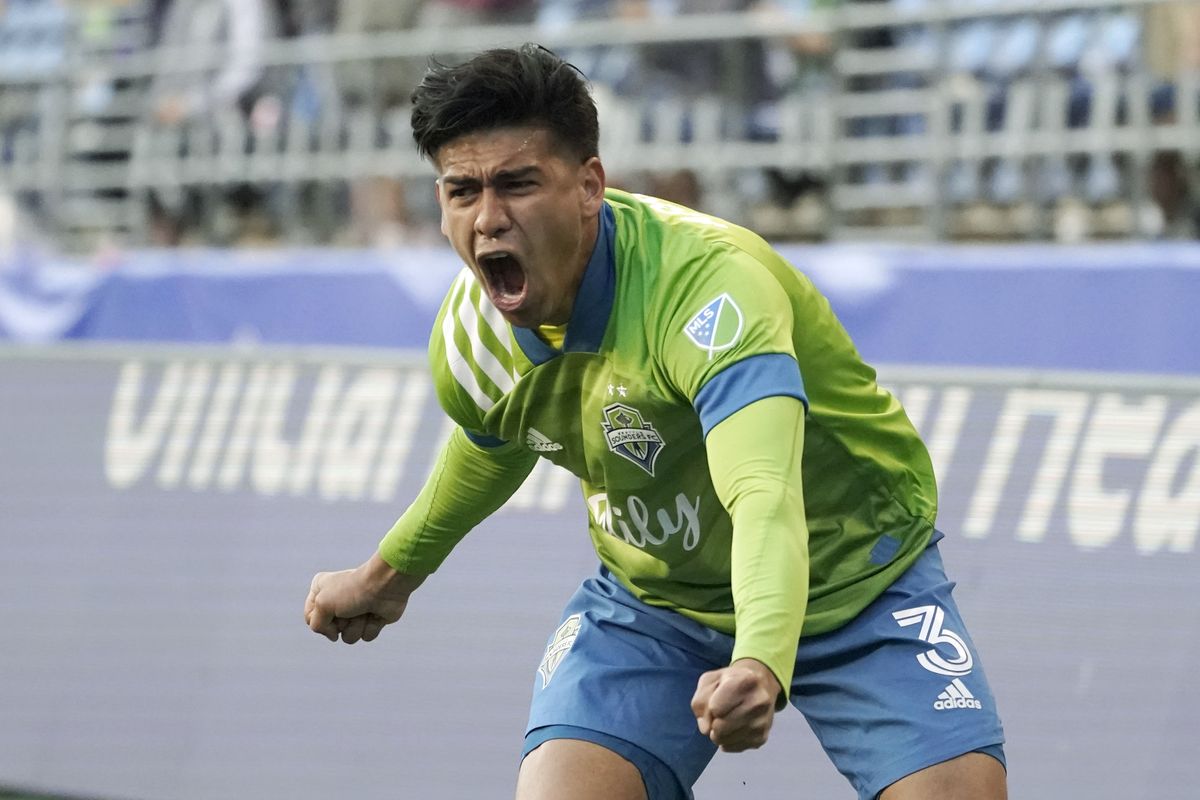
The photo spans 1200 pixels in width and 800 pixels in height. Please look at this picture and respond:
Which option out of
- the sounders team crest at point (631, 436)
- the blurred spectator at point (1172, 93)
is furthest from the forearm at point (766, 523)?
the blurred spectator at point (1172, 93)

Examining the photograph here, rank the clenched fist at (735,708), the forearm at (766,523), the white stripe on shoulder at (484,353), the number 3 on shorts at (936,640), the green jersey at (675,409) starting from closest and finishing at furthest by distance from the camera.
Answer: the clenched fist at (735,708), the forearm at (766,523), the green jersey at (675,409), the number 3 on shorts at (936,640), the white stripe on shoulder at (484,353)

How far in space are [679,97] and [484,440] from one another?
242 inches

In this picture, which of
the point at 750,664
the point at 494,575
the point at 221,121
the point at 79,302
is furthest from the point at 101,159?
the point at 750,664

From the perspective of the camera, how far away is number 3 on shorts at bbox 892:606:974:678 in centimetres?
380

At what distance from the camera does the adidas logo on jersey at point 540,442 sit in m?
3.95

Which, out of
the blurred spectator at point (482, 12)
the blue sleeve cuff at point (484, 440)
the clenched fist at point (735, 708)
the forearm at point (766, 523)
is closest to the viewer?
the clenched fist at point (735, 708)

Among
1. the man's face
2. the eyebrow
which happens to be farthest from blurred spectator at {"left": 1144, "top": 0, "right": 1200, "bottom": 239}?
the eyebrow

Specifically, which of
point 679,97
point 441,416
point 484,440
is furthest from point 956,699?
point 679,97

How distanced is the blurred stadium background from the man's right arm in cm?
184

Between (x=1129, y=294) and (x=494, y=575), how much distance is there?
95.3 inches

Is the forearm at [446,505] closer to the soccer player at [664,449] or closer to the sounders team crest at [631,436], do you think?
the soccer player at [664,449]

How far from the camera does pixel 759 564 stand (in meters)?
3.19

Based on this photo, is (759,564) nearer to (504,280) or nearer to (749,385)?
(749,385)

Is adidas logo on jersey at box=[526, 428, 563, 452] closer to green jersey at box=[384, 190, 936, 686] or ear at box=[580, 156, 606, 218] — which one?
green jersey at box=[384, 190, 936, 686]
